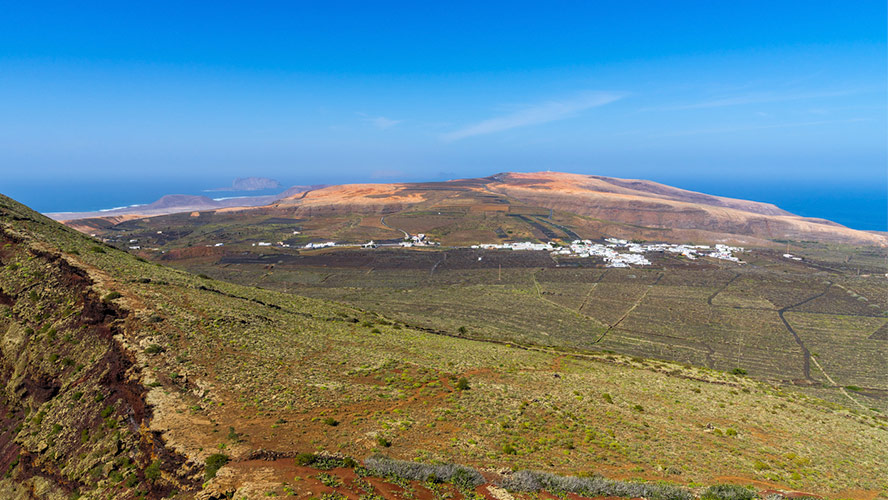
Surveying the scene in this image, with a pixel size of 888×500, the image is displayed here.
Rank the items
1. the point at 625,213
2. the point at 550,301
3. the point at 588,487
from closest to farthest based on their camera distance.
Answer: the point at 588,487 < the point at 550,301 < the point at 625,213

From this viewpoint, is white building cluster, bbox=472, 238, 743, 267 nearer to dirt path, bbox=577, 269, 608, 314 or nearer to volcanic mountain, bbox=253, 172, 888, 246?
dirt path, bbox=577, 269, 608, 314

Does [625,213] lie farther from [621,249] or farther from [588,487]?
[588,487]

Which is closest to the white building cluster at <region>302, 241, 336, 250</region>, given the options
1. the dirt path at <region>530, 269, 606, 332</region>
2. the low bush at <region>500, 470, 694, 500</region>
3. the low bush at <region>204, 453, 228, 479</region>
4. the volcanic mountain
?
the volcanic mountain

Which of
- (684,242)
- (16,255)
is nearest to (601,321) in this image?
(16,255)

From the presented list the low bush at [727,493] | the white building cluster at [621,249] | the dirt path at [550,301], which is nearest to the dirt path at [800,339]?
the dirt path at [550,301]

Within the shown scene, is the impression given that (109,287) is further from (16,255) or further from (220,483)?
(220,483)

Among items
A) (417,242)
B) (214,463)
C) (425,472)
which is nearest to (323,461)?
(214,463)

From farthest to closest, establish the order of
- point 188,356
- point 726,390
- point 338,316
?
point 338,316 < point 726,390 < point 188,356

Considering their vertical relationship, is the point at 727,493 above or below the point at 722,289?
above
